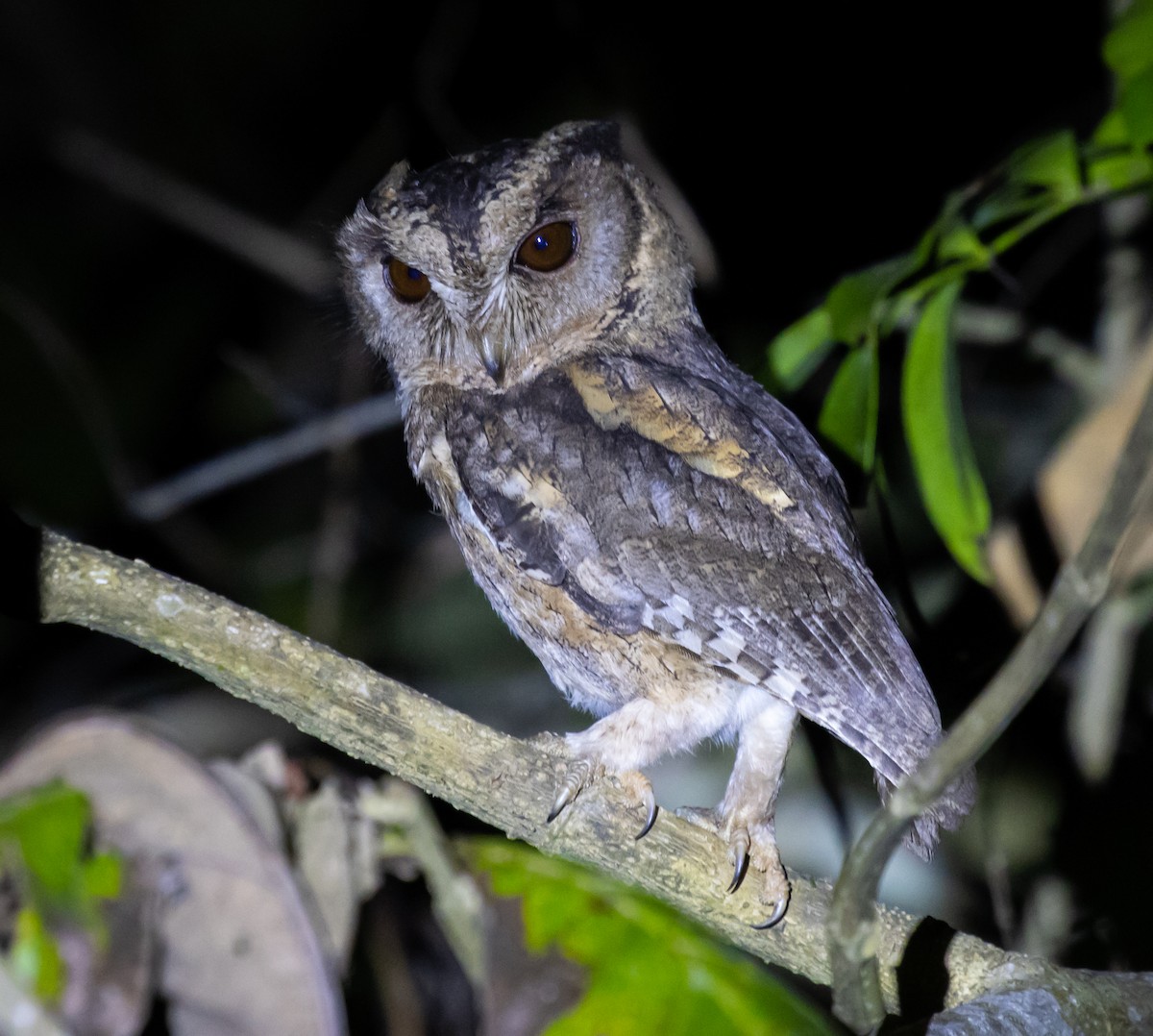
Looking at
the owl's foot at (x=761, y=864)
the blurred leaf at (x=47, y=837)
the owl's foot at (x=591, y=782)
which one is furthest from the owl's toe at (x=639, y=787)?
the blurred leaf at (x=47, y=837)

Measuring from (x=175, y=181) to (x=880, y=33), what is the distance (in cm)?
250

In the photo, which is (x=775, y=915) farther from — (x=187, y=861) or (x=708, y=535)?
(x=187, y=861)

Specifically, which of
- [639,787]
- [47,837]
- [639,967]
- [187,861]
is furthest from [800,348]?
[47,837]

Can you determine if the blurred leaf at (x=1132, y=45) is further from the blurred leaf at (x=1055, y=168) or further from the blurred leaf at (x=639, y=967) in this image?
the blurred leaf at (x=639, y=967)

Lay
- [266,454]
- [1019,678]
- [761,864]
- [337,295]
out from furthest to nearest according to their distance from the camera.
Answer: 1. [266,454]
2. [337,295]
3. [761,864]
4. [1019,678]

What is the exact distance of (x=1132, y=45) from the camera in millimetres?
1660

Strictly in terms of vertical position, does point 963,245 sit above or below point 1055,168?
below

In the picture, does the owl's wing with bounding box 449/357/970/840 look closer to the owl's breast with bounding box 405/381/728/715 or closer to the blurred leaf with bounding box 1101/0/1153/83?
the owl's breast with bounding box 405/381/728/715

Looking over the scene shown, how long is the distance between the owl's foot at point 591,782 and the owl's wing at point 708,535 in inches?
8.7

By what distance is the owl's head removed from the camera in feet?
6.21

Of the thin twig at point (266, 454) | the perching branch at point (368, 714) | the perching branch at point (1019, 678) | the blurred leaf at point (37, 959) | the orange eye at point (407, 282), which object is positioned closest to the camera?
the perching branch at point (1019, 678)

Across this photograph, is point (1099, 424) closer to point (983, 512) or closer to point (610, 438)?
point (983, 512)

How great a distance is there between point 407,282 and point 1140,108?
118cm

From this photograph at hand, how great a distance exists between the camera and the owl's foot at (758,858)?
5.38 feet
